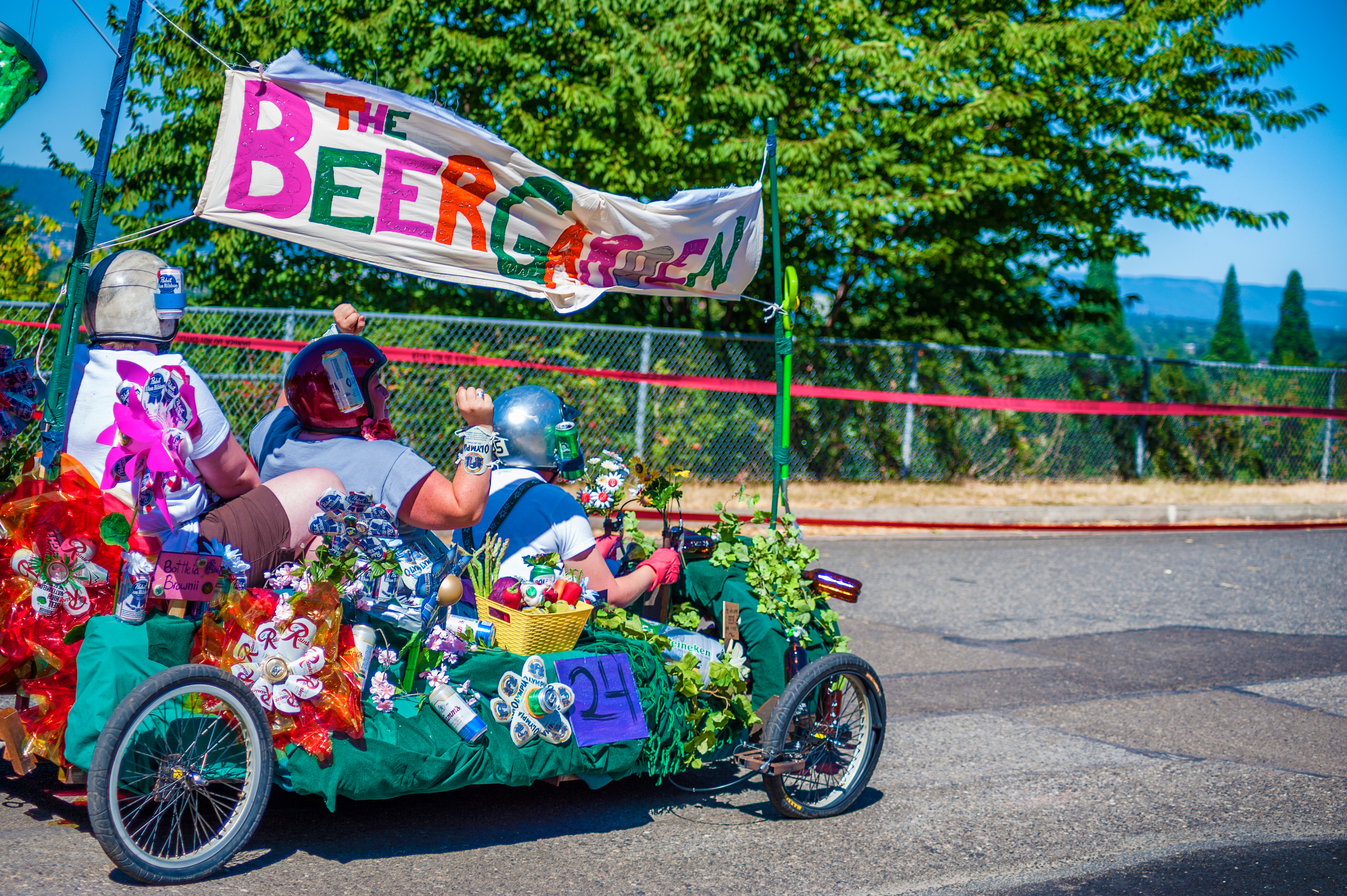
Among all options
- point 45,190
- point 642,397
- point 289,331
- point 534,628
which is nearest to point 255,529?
point 534,628

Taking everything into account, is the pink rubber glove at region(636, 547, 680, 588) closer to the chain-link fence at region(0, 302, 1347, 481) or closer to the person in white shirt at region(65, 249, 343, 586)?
the person in white shirt at region(65, 249, 343, 586)

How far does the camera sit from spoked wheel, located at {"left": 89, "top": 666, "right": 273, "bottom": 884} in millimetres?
3051

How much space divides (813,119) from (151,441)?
10.6 meters

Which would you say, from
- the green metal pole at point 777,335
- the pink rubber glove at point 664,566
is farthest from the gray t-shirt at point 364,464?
the green metal pole at point 777,335

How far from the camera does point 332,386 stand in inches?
159

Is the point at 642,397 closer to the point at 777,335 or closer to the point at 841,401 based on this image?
the point at 841,401

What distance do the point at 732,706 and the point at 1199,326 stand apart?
15170 cm

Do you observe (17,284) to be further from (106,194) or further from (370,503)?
(370,503)

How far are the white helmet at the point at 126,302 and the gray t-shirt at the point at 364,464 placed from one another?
622 millimetres

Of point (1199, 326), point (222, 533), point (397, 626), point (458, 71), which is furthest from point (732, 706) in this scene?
point (1199, 326)

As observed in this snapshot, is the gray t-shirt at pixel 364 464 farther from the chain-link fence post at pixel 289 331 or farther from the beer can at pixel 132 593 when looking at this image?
the chain-link fence post at pixel 289 331

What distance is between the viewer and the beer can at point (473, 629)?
3695 millimetres

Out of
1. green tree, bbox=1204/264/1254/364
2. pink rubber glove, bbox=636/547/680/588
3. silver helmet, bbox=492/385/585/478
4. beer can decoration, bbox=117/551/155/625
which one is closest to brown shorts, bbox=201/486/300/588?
beer can decoration, bbox=117/551/155/625

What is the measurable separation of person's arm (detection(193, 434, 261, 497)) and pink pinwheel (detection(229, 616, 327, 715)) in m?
0.57
